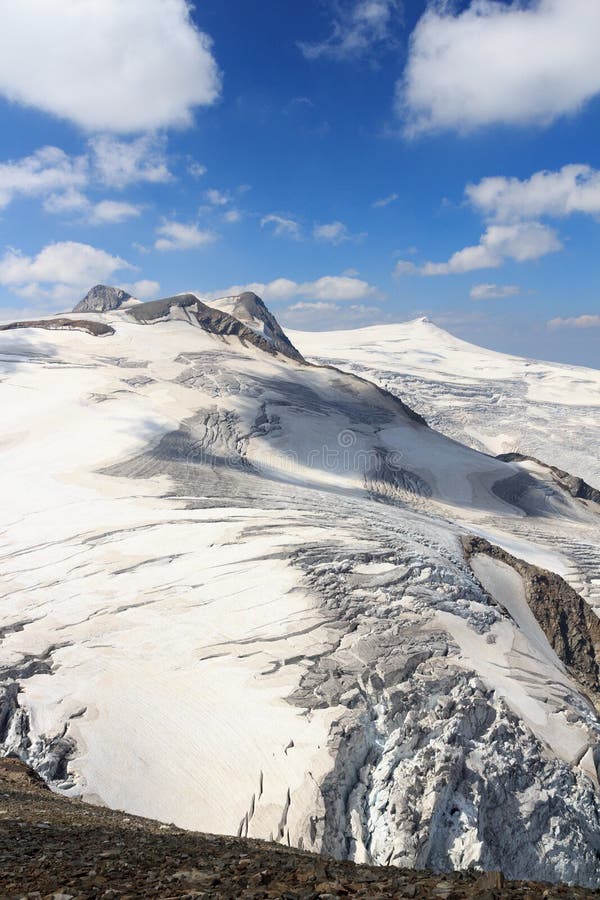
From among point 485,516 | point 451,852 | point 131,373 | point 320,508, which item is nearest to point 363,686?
point 451,852

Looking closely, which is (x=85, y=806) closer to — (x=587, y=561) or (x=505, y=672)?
(x=505, y=672)

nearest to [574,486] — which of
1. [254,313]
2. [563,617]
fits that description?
[563,617]

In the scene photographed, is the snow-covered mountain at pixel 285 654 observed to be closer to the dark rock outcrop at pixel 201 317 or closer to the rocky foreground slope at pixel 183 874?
the rocky foreground slope at pixel 183 874

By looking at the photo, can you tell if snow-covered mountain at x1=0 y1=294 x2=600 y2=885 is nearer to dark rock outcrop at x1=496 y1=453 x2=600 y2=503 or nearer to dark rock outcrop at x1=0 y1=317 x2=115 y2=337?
dark rock outcrop at x1=496 y1=453 x2=600 y2=503

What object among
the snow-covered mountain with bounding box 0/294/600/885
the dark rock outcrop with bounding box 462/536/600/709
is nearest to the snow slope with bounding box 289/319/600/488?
Answer: the dark rock outcrop with bounding box 462/536/600/709

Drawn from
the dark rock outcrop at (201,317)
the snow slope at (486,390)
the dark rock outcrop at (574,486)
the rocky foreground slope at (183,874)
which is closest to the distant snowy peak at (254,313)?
the dark rock outcrop at (201,317)

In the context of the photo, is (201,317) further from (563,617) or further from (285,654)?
(285,654)
